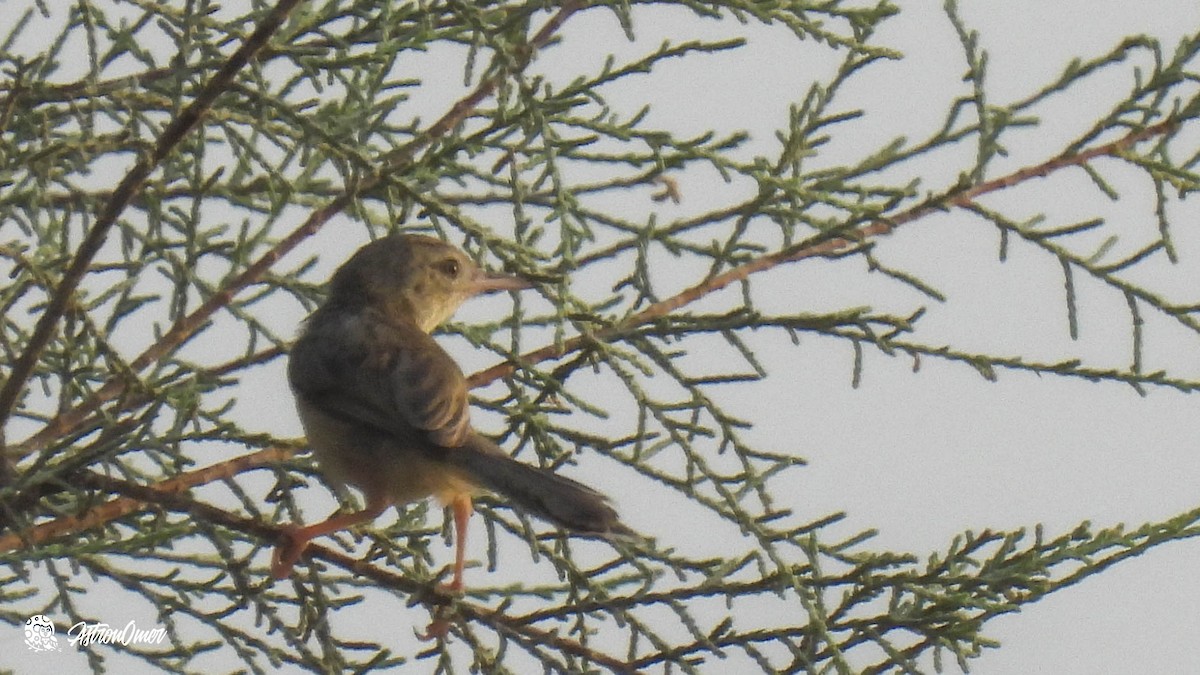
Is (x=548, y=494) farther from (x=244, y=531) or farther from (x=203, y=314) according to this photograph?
(x=203, y=314)

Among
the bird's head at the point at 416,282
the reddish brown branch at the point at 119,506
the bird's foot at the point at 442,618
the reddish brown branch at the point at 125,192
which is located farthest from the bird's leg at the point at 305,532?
the bird's head at the point at 416,282

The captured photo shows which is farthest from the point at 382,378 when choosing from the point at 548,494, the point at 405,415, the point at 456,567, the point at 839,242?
the point at 839,242

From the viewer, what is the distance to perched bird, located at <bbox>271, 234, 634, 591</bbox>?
4.53 m

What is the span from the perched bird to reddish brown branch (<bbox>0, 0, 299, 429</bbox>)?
923mm

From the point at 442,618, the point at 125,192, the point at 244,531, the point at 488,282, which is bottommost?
the point at 442,618

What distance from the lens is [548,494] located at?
4.41 metres

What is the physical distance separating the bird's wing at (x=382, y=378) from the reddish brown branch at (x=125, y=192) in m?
1.34

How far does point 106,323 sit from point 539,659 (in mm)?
1425

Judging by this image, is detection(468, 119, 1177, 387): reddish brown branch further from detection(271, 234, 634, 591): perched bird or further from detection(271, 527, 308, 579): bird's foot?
detection(271, 527, 308, 579): bird's foot

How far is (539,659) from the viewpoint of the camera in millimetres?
4309

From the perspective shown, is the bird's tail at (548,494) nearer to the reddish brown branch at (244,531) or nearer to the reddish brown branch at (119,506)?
the reddish brown branch at (244,531)

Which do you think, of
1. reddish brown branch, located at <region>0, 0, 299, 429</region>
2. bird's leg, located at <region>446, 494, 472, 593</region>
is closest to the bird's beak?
bird's leg, located at <region>446, 494, 472, 593</region>

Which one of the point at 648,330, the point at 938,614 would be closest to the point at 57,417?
the point at 648,330

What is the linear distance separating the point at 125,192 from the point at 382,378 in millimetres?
1790
